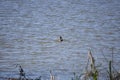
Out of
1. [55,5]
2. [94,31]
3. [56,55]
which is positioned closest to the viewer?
[56,55]

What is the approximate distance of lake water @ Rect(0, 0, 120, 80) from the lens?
856 cm

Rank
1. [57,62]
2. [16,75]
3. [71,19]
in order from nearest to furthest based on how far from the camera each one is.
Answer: [16,75]
[57,62]
[71,19]

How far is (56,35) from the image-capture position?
11.9m

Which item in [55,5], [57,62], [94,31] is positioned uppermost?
[57,62]

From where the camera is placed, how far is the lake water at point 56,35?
8562mm

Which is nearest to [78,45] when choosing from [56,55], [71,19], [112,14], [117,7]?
[56,55]

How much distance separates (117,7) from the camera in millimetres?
17219

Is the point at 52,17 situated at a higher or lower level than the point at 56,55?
lower

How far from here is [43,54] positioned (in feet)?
31.6

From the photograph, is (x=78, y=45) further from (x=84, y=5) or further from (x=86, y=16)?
(x=84, y=5)

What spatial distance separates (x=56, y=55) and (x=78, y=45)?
42.3 inches

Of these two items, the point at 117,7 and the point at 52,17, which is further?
the point at 117,7

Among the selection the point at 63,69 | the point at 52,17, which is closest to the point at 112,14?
the point at 52,17

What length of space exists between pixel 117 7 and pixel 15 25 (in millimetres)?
5233
